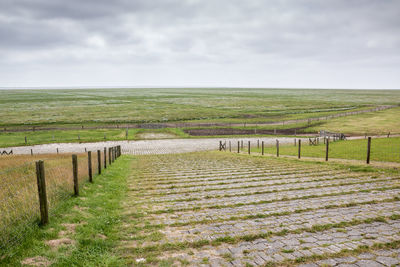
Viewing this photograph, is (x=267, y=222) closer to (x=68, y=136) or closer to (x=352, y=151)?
(x=352, y=151)

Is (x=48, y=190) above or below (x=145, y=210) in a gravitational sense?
above

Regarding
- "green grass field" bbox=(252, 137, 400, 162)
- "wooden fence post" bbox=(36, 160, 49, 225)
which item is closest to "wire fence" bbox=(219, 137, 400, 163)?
"green grass field" bbox=(252, 137, 400, 162)

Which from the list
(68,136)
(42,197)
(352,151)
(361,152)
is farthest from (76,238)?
(68,136)

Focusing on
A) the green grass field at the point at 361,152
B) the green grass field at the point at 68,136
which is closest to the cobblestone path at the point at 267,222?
the green grass field at the point at 361,152

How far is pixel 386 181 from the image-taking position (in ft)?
33.3

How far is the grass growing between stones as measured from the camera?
16.0 feet

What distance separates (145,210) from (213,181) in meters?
4.49

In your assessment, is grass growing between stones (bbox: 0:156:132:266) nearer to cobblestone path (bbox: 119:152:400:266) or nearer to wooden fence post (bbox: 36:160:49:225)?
wooden fence post (bbox: 36:160:49:225)

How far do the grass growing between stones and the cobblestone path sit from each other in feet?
1.29

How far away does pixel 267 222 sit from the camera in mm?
6742

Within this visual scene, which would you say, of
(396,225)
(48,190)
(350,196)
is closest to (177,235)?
(48,190)

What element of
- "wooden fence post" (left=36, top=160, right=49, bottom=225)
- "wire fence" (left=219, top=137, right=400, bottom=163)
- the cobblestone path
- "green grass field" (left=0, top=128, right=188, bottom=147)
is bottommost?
"green grass field" (left=0, top=128, right=188, bottom=147)

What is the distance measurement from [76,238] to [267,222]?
442cm

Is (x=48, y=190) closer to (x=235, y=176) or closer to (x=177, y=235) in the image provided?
(x=177, y=235)
